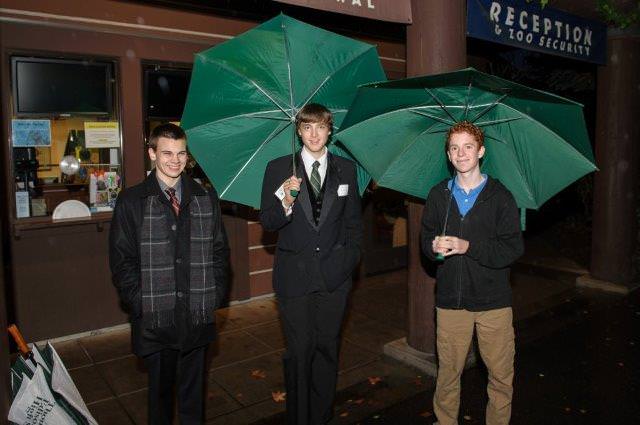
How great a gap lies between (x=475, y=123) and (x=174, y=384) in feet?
8.59

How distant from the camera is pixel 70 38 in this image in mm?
5398

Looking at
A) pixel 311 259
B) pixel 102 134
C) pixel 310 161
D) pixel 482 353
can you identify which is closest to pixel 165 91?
pixel 102 134

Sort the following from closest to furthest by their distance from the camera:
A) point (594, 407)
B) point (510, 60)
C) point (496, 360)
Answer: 1. point (496, 360)
2. point (594, 407)
3. point (510, 60)

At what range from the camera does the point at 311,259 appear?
3598mm

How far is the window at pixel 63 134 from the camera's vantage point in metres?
5.31

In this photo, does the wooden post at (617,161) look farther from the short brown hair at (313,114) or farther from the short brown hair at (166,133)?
the short brown hair at (166,133)

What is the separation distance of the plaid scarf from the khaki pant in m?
1.59

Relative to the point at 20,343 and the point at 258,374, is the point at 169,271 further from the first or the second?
the point at 258,374

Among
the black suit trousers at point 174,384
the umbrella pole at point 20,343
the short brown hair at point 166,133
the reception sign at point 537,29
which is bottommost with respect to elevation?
Result: the black suit trousers at point 174,384

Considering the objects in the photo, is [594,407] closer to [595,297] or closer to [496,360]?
[496,360]

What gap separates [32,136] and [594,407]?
5783 millimetres

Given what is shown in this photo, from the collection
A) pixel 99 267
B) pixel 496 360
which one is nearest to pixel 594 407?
pixel 496 360

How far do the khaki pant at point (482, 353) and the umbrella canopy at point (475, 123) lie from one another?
2.84ft

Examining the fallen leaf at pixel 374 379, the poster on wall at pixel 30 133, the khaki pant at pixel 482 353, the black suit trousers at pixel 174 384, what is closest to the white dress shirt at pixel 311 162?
the khaki pant at pixel 482 353
